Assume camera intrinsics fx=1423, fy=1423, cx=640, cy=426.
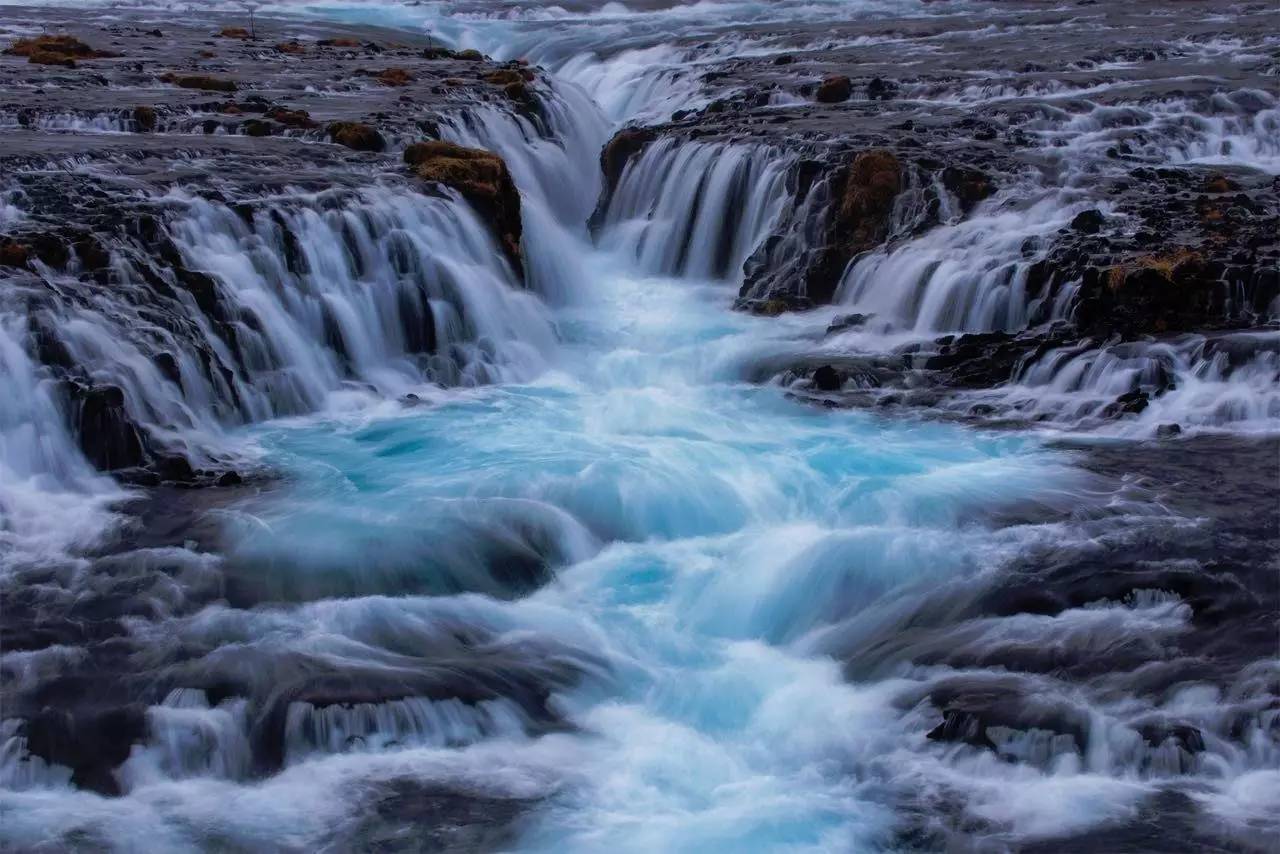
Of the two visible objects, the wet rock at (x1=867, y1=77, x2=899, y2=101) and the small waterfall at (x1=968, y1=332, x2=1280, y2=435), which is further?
the wet rock at (x1=867, y1=77, x2=899, y2=101)

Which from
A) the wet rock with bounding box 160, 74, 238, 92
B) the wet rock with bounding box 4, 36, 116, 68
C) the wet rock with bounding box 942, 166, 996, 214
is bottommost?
the wet rock with bounding box 942, 166, 996, 214

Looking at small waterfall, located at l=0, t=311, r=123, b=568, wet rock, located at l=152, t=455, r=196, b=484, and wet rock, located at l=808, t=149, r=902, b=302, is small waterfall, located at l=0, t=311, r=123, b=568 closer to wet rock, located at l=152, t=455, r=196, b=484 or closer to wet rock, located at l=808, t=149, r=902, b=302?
wet rock, located at l=152, t=455, r=196, b=484

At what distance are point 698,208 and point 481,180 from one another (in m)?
3.34

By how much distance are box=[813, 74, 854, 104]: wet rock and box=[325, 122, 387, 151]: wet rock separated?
7815 mm

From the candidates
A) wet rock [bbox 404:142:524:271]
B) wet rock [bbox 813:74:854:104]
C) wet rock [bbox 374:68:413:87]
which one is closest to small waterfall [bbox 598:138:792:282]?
wet rock [bbox 404:142:524:271]

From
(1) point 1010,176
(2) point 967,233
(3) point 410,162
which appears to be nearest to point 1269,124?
(1) point 1010,176

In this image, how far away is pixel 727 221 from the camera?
18.6 meters

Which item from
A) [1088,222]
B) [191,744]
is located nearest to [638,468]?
[191,744]

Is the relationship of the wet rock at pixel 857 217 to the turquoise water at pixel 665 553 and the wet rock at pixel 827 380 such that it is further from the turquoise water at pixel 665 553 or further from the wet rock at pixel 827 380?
the wet rock at pixel 827 380

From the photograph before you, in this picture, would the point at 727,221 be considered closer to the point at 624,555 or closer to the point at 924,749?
the point at 624,555

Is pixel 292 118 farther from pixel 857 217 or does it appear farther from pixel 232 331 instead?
pixel 857 217

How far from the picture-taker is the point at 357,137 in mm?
17953

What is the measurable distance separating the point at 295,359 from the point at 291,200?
2.24 metres

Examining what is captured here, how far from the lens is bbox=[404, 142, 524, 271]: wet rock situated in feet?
55.0
